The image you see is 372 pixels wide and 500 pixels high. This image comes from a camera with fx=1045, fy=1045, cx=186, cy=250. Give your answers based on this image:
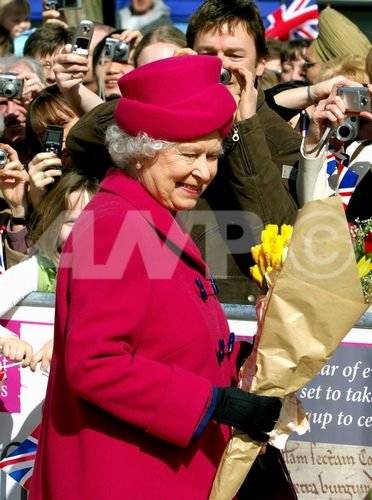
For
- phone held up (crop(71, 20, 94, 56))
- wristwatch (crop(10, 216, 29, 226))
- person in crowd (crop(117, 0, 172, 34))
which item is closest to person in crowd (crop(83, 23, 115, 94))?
phone held up (crop(71, 20, 94, 56))

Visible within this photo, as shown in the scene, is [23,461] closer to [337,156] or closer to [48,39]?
[337,156]

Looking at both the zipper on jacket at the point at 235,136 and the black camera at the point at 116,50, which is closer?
the zipper on jacket at the point at 235,136

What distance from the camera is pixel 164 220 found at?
2.78 meters

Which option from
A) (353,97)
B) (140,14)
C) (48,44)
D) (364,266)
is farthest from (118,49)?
(140,14)

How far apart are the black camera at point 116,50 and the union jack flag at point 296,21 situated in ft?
9.28

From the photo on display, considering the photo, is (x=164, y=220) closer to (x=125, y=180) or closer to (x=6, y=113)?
(x=125, y=180)

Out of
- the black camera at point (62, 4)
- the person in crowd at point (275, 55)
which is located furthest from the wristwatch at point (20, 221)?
the person in crowd at point (275, 55)

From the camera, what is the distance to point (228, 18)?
158 inches

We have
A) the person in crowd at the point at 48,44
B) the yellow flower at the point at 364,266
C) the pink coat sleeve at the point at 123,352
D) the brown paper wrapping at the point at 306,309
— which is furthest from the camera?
the person in crowd at the point at 48,44

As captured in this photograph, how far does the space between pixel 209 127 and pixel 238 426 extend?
774 millimetres

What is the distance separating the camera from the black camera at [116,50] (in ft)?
16.8

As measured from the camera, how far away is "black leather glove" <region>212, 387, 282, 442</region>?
2.64m

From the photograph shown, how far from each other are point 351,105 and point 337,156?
19 cm

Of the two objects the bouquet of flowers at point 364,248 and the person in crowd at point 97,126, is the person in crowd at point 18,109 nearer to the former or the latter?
the person in crowd at point 97,126
